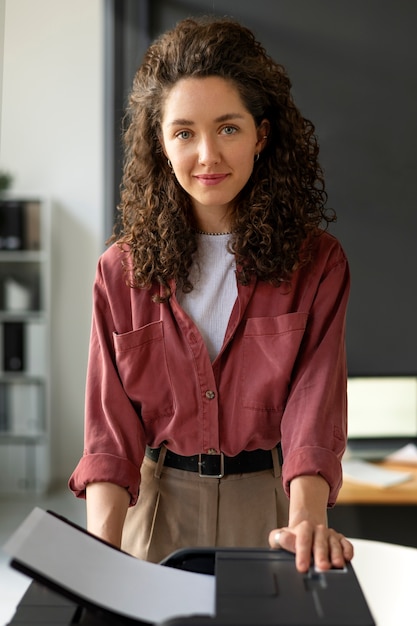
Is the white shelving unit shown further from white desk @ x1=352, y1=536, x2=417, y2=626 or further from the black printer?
the black printer

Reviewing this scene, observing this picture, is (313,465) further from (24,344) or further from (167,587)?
(24,344)

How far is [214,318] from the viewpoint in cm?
141

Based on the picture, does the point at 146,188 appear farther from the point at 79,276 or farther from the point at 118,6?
the point at 79,276

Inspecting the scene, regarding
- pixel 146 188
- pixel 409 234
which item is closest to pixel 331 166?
pixel 409 234

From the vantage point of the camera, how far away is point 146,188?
1489 millimetres

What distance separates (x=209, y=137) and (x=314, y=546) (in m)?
0.63

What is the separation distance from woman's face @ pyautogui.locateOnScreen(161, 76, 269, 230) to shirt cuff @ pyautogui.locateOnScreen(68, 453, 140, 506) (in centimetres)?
42

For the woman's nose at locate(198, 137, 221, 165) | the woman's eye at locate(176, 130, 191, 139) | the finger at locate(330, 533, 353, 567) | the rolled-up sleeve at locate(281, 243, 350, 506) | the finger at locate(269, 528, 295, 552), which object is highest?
the woman's eye at locate(176, 130, 191, 139)

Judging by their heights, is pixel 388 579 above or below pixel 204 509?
below

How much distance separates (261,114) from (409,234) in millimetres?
1197

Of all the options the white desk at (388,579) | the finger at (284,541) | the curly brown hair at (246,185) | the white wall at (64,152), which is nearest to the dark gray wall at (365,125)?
the white desk at (388,579)

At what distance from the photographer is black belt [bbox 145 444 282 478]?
1.41m

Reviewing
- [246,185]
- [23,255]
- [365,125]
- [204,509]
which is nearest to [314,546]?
[204,509]

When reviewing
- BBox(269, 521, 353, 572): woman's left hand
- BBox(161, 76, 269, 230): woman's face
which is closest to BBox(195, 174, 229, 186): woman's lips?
BBox(161, 76, 269, 230): woman's face
